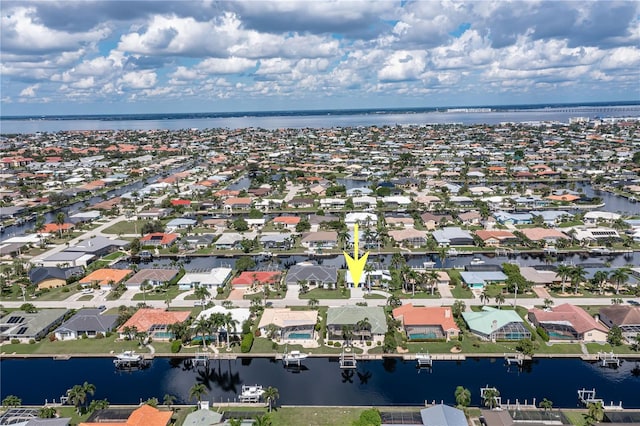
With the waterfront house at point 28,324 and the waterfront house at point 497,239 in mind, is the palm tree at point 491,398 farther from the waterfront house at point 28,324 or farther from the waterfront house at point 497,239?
the waterfront house at point 28,324

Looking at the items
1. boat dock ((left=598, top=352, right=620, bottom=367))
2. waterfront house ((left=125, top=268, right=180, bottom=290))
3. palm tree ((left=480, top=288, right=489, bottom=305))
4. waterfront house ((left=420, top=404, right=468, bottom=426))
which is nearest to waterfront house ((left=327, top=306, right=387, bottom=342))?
waterfront house ((left=420, top=404, right=468, bottom=426))

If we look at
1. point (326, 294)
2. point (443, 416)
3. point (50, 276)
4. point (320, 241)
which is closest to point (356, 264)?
point (326, 294)

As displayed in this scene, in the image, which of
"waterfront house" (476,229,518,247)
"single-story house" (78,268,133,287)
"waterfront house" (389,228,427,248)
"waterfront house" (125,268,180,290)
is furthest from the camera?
"waterfront house" (389,228,427,248)

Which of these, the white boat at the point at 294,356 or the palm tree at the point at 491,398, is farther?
the white boat at the point at 294,356

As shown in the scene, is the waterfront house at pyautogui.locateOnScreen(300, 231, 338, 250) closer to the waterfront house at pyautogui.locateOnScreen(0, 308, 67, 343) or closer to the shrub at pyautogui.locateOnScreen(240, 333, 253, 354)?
the shrub at pyautogui.locateOnScreen(240, 333, 253, 354)

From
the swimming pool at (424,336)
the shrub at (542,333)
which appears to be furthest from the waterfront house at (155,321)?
the shrub at (542,333)

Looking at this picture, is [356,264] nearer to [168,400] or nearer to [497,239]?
[497,239]
